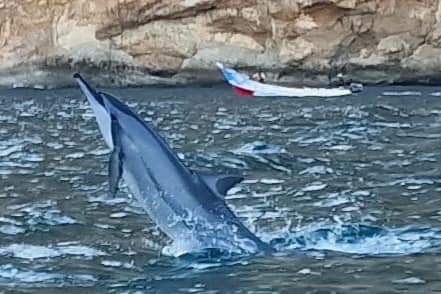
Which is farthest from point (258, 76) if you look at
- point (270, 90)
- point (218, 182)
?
point (218, 182)

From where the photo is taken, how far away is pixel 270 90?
2773 centimetres

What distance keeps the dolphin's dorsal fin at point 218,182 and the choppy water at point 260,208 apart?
546 millimetres

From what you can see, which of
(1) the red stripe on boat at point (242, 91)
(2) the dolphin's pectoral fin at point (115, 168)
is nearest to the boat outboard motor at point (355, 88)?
(1) the red stripe on boat at point (242, 91)

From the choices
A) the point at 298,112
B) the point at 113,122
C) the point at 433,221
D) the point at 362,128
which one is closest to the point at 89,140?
the point at 362,128

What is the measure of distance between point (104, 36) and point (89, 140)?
17898mm

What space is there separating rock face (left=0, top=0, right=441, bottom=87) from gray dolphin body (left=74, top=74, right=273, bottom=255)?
2480 centimetres

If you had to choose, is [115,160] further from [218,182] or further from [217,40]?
[217,40]

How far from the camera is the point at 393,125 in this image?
1830 centimetres

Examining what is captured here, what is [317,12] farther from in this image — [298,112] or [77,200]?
[77,200]

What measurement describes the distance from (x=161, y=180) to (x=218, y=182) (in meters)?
0.35

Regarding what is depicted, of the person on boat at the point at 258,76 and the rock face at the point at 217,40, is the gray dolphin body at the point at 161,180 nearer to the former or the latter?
the person on boat at the point at 258,76

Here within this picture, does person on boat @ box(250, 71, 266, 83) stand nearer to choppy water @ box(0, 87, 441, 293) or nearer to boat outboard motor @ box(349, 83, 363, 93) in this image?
boat outboard motor @ box(349, 83, 363, 93)

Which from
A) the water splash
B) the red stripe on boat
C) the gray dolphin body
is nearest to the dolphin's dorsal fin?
the gray dolphin body

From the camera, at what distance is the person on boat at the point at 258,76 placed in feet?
102
